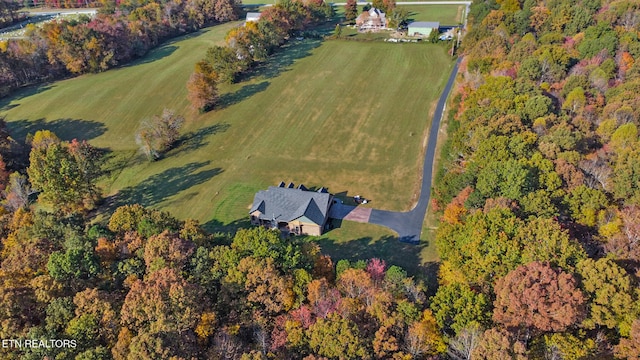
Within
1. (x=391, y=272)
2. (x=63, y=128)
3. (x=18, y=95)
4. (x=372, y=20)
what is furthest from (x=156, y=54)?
(x=391, y=272)

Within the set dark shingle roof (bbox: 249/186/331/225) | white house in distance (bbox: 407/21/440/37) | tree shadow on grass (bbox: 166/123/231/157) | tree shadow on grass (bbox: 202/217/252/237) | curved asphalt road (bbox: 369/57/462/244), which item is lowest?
tree shadow on grass (bbox: 202/217/252/237)

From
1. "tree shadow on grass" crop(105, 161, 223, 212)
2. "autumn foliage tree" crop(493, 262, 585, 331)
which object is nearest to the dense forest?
"autumn foliage tree" crop(493, 262, 585, 331)

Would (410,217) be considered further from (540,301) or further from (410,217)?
(540,301)

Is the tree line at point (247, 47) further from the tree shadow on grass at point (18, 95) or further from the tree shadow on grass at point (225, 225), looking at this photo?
the tree shadow on grass at point (18, 95)

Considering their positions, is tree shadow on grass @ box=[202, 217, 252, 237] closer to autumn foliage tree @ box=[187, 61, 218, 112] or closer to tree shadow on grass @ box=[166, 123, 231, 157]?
tree shadow on grass @ box=[166, 123, 231, 157]

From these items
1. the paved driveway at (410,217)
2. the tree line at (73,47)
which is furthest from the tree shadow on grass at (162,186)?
the tree line at (73,47)

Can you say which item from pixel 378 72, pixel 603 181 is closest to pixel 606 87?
pixel 603 181
